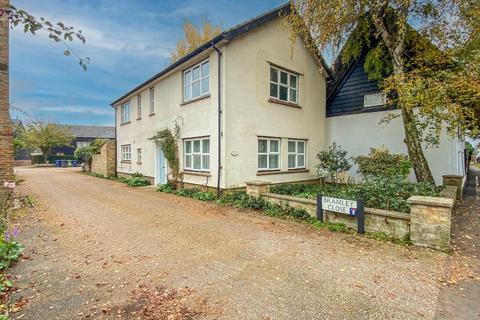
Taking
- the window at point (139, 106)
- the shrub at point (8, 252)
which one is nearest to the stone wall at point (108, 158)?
the window at point (139, 106)

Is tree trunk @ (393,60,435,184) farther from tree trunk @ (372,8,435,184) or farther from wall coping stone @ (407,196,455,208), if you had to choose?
wall coping stone @ (407,196,455,208)

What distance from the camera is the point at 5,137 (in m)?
7.84

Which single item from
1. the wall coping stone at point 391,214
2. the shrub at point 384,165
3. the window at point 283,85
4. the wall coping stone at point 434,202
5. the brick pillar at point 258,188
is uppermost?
the window at point 283,85

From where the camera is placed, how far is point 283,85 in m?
11.6

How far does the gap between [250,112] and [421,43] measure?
6.96 metres

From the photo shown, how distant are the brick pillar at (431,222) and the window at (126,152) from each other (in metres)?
16.6

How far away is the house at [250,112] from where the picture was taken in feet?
31.5

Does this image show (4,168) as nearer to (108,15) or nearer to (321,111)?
(108,15)

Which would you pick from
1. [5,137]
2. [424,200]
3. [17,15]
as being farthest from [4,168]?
Answer: [424,200]

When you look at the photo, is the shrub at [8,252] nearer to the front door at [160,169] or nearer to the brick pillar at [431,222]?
the brick pillar at [431,222]

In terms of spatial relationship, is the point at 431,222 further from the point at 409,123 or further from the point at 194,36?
the point at 194,36

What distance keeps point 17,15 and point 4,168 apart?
845 centimetres

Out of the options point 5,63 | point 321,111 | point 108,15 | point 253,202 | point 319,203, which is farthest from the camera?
point 321,111

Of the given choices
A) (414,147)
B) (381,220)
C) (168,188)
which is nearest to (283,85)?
(414,147)
